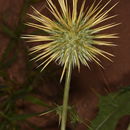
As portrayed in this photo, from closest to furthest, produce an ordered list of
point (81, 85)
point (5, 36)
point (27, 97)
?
point (27, 97), point (81, 85), point (5, 36)

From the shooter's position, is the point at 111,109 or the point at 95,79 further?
the point at 95,79

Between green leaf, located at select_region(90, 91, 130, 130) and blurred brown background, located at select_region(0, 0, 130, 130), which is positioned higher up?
green leaf, located at select_region(90, 91, 130, 130)

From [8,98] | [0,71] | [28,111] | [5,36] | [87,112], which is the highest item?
[5,36]

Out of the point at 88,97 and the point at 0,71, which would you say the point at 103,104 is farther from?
the point at 88,97

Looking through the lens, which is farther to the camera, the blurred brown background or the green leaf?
the blurred brown background

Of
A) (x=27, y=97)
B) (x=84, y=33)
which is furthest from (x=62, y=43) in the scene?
(x=27, y=97)

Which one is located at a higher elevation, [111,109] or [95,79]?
[111,109]

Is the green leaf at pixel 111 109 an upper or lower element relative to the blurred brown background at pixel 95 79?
upper

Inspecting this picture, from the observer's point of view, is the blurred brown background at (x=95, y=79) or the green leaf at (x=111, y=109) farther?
the blurred brown background at (x=95, y=79)
